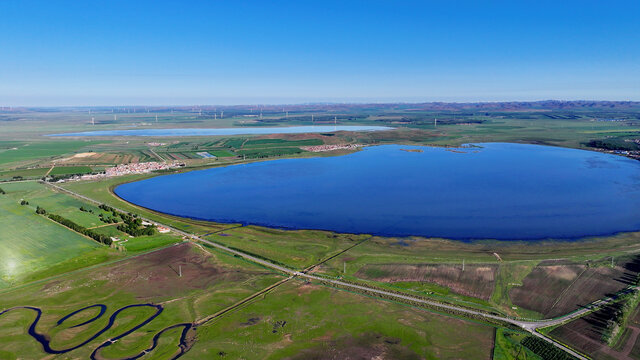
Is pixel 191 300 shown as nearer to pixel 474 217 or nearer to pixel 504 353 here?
pixel 504 353

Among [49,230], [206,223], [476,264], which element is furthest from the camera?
[206,223]

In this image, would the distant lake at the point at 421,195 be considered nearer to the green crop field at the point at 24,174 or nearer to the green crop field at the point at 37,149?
the green crop field at the point at 24,174

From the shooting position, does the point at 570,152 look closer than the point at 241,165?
No

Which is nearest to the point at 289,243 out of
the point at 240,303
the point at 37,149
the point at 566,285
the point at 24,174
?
the point at 240,303

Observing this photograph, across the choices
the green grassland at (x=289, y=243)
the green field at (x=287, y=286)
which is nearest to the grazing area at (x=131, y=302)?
the green field at (x=287, y=286)

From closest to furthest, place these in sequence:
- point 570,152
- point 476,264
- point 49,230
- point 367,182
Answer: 1. point 476,264
2. point 49,230
3. point 367,182
4. point 570,152

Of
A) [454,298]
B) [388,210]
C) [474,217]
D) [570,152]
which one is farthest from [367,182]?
[570,152]

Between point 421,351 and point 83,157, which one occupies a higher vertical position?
point 83,157

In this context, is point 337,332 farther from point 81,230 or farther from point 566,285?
point 81,230
